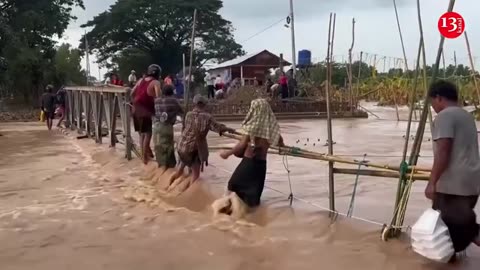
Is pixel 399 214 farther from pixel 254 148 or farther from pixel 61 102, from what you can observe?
pixel 61 102

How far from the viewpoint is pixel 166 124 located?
8.65m

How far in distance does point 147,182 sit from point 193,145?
1.33 meters

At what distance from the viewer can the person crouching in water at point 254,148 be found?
20.1ft

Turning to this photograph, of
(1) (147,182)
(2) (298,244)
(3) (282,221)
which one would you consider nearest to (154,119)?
(1) (147,182)

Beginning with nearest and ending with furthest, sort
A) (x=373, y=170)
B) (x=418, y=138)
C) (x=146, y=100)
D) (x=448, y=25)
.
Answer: (x=418, y=138) → (x=448, y=25) → (x=373, y=170) → (x=146, y=100)

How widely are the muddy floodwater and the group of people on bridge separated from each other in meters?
0.29

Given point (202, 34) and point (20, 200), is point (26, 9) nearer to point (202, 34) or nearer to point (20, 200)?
point (202, 34)

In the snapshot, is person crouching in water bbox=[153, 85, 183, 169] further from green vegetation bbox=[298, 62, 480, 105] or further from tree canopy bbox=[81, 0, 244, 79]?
tree canopy bbox=[81, 0, 244, 79]

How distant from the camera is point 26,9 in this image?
111 feet

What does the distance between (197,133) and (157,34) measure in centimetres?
3983

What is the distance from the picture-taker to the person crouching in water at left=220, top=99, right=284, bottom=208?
6.11 meters

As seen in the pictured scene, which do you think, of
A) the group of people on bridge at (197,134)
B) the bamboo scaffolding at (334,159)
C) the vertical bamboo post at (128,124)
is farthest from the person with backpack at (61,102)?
the bamboo scaffolding at (334,159)

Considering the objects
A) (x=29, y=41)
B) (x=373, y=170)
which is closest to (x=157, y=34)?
(x=29, y=41)

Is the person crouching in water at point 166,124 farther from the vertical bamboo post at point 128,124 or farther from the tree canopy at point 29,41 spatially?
the tree canopy at point 29,41
